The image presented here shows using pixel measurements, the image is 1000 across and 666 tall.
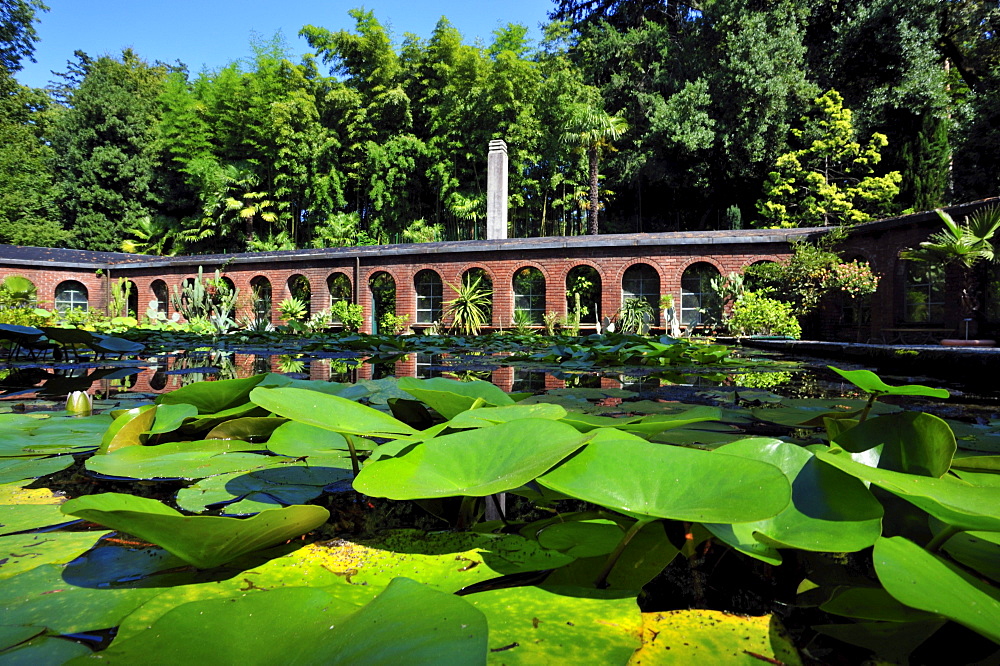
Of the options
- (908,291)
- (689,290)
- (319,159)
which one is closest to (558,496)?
(689,290)

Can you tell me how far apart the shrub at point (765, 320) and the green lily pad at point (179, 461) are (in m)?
11.2

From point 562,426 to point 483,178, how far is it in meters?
24.1

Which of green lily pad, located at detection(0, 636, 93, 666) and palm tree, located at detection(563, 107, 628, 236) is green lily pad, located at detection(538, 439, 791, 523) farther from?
palm tree, located at detection(563, 107, 628, 236)

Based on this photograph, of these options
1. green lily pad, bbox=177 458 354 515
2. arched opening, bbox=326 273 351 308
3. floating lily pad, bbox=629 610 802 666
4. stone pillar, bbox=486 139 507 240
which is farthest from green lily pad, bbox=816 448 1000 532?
arched opening, bbox=326 273 351 308

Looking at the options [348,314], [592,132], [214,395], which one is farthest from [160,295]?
[214,395]

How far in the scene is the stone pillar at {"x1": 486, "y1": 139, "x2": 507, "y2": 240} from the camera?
51.9 ft

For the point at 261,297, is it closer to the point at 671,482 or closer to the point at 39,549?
the point at 39,549

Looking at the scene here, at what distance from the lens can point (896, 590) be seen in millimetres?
316

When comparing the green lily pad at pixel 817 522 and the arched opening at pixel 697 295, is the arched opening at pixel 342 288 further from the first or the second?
the green lily pad at pixel 817 522

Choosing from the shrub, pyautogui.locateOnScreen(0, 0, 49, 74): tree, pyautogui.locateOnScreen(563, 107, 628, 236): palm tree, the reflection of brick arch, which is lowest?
the shrub

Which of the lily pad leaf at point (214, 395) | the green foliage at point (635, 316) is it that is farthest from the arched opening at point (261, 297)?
the lily pad leaf at point (214, 395)

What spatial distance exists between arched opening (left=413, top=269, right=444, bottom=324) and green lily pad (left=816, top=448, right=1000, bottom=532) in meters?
14.9

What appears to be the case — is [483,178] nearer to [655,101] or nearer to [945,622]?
[655,101]

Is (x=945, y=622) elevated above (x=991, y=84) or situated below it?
below
